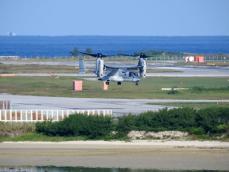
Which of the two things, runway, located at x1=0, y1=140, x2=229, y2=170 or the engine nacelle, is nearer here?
runway, located at x1=0, y1=140, x2=229, y2=170

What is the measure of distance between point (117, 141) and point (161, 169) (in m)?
7.08

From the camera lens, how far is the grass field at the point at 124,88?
75.2m

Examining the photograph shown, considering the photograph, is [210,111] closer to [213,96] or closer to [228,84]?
Answer: [213,96]

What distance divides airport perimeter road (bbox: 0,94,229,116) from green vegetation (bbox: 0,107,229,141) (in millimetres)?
8448

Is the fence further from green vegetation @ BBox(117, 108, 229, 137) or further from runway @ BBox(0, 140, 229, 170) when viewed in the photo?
runway @ BBox(0, 140, 229, 170)

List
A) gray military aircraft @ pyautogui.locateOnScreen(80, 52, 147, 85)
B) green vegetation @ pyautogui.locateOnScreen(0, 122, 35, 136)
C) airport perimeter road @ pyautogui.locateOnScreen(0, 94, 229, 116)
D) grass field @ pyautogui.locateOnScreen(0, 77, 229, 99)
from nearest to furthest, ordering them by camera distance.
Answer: green vegetation @ pyautogui.locateOnScreen(0, 122, 35, 136) → airport perimeter road @ pyautogui.locateOnScreen(0, 94, 229, 116) → grass field @ pyautogui.locateOnScreen(0, 77, 229, 99) → gray military aircraft @ pyautogui.locateOnScreen(80, 52, 147, 85)

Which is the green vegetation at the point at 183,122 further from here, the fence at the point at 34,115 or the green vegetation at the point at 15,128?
the green vegetation at the point at 15,128

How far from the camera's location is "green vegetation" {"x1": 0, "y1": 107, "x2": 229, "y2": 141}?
49.8m

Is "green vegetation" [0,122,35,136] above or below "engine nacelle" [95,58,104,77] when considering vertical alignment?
below

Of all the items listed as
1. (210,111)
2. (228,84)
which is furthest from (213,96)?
(210,111)

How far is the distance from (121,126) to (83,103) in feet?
57.5

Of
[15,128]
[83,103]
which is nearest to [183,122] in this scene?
[15,128]

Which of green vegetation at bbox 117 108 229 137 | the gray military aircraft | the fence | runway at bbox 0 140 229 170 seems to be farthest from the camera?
the gray military aircraft

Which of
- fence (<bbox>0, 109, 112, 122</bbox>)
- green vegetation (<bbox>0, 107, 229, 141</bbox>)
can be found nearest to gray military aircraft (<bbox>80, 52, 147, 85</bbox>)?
fence (<bbox>0, 109, 112, 122</bbox>)
